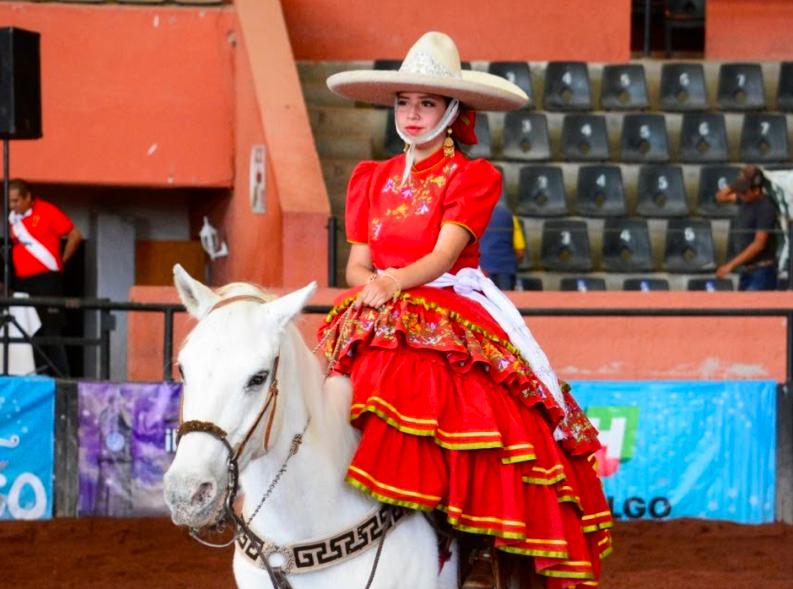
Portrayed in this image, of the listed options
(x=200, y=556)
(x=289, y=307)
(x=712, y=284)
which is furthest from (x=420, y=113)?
(x=712, y=284)

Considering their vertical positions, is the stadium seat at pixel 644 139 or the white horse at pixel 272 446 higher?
the stadium seat at pixel 644 139

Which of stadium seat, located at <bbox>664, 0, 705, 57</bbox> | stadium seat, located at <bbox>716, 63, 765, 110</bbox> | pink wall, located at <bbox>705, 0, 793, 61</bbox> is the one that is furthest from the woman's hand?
stadium seat, located at <bbox>664, 0, 705, 57</bbox>

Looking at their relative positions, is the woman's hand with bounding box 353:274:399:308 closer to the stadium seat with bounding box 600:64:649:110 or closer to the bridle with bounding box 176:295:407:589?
the bridle with bounding box 176:295:407:589

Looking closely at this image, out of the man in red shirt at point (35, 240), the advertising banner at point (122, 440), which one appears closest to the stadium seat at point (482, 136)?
the man in red shirt at point (35, 240)

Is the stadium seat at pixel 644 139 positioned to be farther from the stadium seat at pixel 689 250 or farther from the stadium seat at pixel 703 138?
the stadium seat at pixel 689 250

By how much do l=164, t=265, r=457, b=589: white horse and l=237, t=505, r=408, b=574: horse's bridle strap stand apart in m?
0.01

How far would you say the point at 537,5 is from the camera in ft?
49.2

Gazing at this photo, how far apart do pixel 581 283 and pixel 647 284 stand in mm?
553

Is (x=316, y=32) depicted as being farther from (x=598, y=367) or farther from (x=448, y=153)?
(x=448, y=153)

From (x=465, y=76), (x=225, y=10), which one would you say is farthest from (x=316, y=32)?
(x=465, y=76)

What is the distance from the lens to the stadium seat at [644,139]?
14055 mm

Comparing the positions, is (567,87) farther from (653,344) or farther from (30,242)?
(30,242)

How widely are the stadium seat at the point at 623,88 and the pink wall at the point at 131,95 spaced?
3551 millimetres

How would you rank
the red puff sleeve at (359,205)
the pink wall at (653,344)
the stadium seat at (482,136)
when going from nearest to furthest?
1. the red puff sleeve at (359,205)
2. the pink wall at (653,344)
3. the stadium seat at (482,136)
